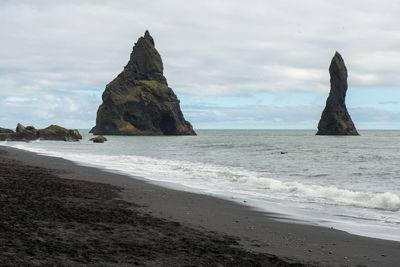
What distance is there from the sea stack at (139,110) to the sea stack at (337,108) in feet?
208

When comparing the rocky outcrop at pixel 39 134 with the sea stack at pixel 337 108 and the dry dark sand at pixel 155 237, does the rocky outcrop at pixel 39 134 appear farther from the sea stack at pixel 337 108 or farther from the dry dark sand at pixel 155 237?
the sea stack at pixel 337 108

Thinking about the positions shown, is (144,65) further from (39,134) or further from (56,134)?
(39,134)

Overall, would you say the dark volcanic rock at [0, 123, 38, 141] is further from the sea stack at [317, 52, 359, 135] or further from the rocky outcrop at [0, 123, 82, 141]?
the sea stack at [317, 52, 359, 135]

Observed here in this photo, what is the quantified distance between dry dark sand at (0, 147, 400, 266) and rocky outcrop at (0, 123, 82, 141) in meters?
82.6

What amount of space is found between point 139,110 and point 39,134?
→ 81.7m

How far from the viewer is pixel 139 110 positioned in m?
174

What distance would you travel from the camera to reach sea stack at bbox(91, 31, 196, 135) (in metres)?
172

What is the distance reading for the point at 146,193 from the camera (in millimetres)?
16516

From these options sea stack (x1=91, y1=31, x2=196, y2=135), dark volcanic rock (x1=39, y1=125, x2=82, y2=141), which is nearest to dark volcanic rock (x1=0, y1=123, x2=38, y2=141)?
dark volcanic rock (x1=39, y1=125, x2=82, y2=141)

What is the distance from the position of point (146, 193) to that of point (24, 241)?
981cm

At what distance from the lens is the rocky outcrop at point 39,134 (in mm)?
88750

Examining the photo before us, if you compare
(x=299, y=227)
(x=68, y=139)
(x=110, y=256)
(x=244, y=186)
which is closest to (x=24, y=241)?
(x=110, y=256)

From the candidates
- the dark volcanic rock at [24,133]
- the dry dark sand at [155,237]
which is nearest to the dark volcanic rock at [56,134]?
the dark volcanic rock at [24,133]

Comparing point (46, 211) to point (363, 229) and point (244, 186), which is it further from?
point (244, 186)
